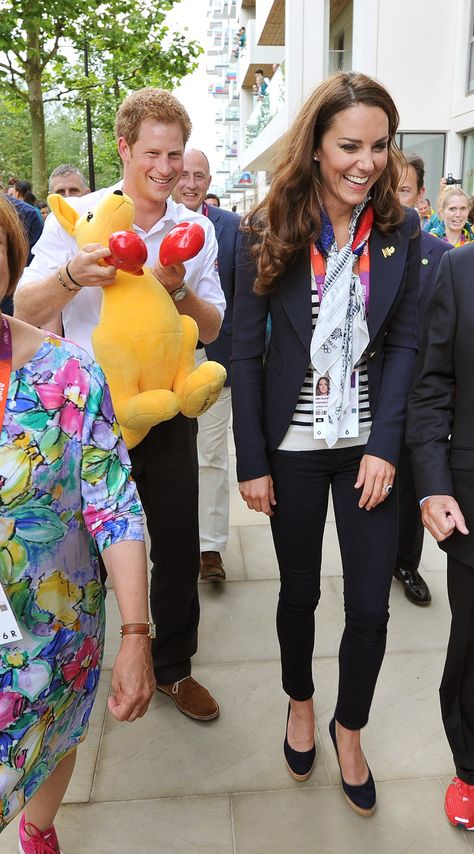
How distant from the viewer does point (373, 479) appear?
84.5 inches

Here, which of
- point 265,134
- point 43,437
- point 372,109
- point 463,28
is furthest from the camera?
point 265,134

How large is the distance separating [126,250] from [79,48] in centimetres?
1303

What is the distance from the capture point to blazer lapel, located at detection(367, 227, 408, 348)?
7.00 ft

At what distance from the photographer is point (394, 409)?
7.18 feet

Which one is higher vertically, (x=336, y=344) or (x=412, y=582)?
(x=336, y=344)

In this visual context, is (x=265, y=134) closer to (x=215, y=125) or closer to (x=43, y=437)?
(x=43, y=437)

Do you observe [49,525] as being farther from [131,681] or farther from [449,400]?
[449,400]

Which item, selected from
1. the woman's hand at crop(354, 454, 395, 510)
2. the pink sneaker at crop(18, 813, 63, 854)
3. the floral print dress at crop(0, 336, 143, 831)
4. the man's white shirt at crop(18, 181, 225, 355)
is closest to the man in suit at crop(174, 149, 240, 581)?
the man's white shirt at crop(18, 181, 225, 355)

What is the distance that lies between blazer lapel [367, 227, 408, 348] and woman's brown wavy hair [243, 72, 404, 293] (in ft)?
0.18

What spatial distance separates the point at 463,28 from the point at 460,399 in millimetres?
15351

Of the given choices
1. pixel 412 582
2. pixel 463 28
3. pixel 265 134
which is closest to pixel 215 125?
pixel 265 134

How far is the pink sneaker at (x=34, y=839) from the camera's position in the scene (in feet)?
6.64

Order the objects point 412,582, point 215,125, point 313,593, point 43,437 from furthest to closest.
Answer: point 215,125 < point 412,582 < point 313,593 < point 43,437

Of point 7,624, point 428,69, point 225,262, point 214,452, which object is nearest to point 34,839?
point 7,624
